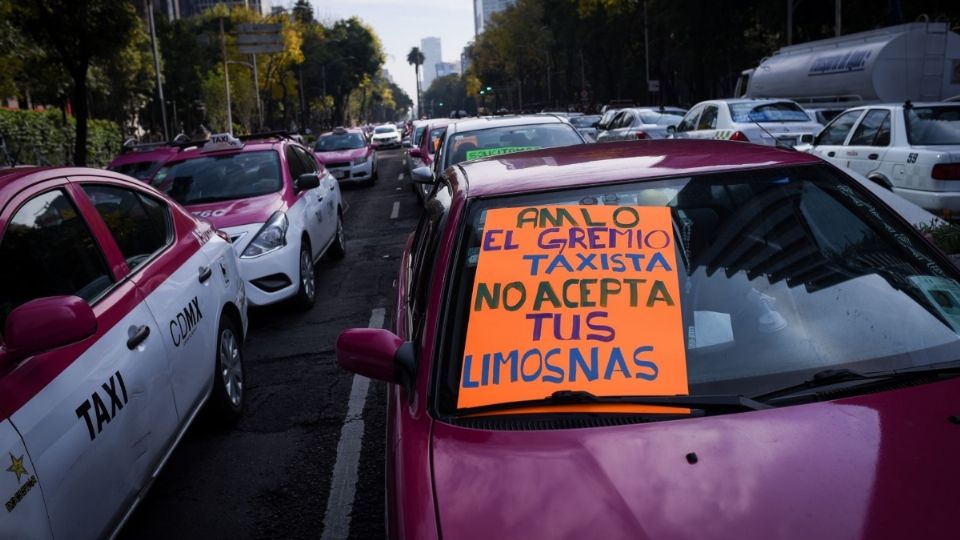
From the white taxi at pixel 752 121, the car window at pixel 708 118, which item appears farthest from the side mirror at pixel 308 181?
the car window at pixel 708 118

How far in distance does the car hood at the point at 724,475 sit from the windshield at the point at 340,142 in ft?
70.3

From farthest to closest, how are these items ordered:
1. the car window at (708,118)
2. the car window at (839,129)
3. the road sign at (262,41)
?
1. the road sign at (262,41)
2. the car window at (708,118)
3. the car window at (839,129)

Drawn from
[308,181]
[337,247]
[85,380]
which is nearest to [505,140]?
[308,181]

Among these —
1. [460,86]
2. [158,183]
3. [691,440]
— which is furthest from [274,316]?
[460,86]

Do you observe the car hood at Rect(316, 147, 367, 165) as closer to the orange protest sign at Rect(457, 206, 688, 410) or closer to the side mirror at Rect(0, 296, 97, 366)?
the side mirror at Rect(0, 296, 97, 366)

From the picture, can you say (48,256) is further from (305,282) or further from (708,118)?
(708,118)

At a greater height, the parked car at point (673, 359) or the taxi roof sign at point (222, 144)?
the taxi roof sign at point (222, 144)

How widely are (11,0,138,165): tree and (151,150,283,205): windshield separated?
1060 centimetres

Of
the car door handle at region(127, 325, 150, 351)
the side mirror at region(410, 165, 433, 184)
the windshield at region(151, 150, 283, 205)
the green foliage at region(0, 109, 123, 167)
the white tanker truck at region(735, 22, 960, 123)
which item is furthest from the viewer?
the green foliage at region(0, 109, 123, 167)

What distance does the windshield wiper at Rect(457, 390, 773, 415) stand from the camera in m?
2.28

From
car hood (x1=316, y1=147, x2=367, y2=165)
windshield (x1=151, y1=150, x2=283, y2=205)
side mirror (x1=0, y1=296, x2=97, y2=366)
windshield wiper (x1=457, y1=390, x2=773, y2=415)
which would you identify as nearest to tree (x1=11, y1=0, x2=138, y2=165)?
car hood (x1=316, y1=147, x2=367, y2=165)

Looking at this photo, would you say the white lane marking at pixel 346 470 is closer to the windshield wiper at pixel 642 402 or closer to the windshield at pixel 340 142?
the windshield wiper at pixel 642 402

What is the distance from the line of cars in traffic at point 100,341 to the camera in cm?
267

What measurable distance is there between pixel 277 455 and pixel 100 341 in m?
1.68
